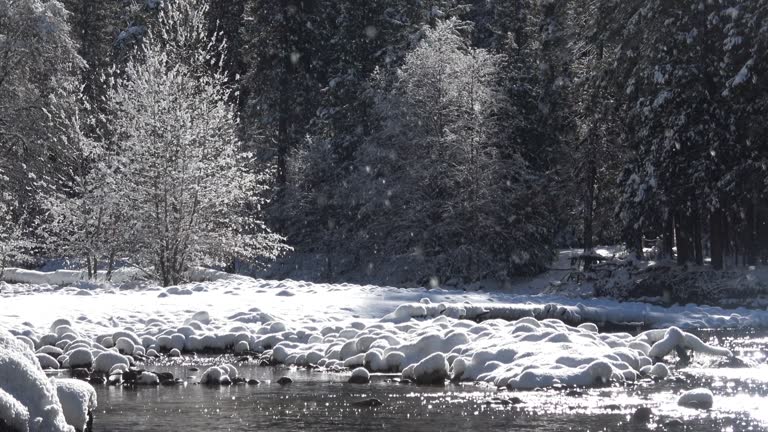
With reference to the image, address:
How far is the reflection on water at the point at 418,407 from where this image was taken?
7.98 m

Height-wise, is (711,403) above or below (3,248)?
below

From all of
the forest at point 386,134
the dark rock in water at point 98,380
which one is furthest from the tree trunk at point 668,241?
the dark rock in water at point 98,380

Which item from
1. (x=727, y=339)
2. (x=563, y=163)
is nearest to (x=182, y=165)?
(x=727, y=339)

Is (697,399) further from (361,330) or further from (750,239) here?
(750,239)

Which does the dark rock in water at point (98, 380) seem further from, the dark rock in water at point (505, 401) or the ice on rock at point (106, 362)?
the dark rock in water at point (505, 401)

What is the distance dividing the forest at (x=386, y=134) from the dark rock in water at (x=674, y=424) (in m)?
15.6

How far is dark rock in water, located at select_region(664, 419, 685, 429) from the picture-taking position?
25.6 ft

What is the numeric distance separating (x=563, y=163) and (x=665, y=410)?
27.4 metres

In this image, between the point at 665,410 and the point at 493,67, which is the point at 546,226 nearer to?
the point at 493,67

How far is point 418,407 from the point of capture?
29.3ft

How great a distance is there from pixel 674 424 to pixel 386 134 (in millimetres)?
25958

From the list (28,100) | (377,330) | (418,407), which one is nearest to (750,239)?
(377,330)

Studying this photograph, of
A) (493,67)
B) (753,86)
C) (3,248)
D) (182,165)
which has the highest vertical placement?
(493,67)

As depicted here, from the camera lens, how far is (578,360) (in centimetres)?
1050
